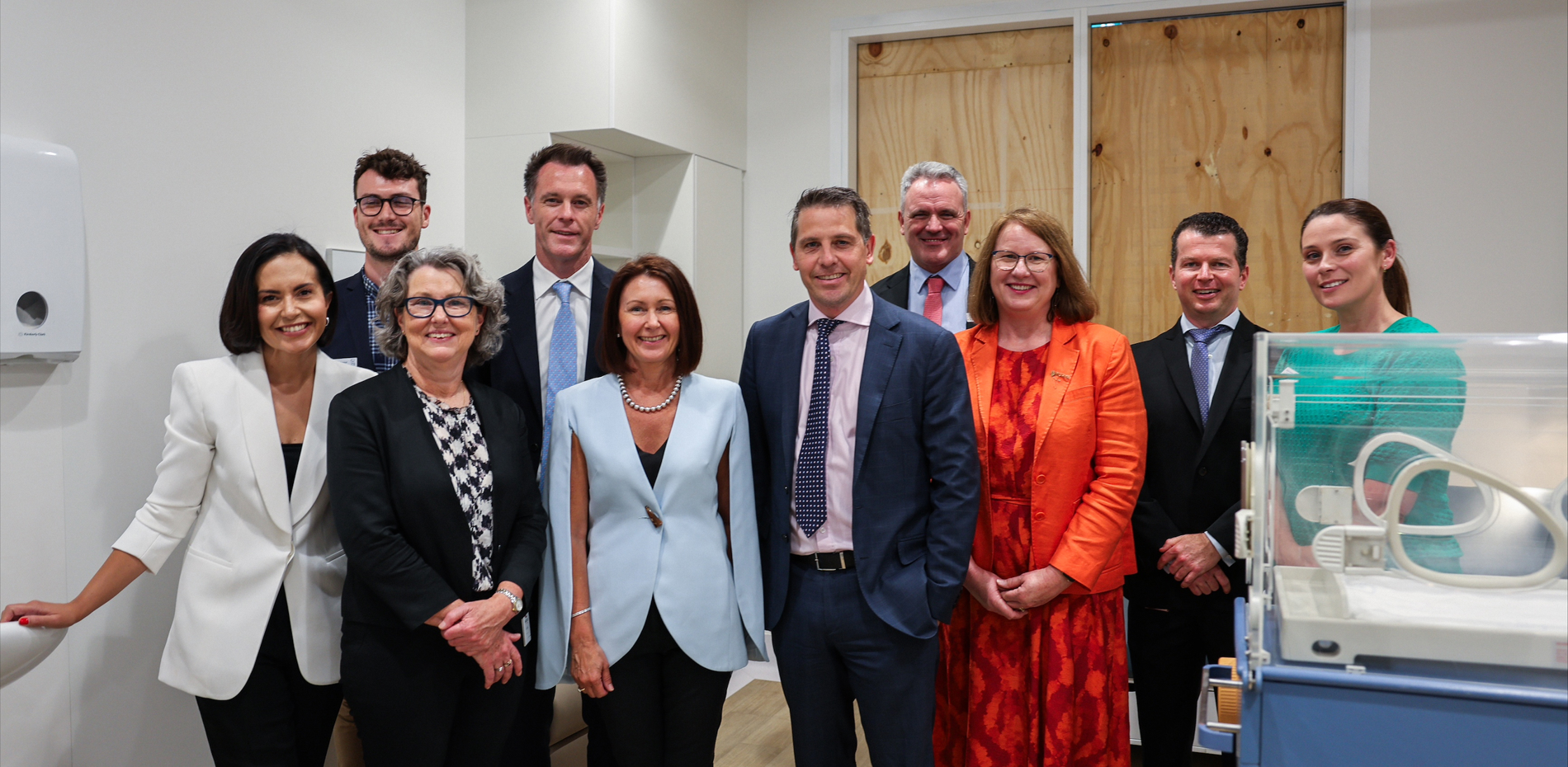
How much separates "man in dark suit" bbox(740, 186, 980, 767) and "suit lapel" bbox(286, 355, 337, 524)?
92 cm

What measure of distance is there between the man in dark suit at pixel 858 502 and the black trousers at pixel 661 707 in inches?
7.1

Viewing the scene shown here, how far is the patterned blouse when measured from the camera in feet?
6.47

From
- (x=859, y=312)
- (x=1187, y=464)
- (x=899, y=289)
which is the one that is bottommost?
(x=1187, y=464)

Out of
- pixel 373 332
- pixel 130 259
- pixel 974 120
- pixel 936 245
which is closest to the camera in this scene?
pixel 130 259

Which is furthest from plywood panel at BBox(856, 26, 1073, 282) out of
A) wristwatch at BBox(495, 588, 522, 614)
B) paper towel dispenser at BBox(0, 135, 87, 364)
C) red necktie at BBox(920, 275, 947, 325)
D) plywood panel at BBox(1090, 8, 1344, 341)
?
paper towel dispenser at BBox(0, 135, 87, 364)

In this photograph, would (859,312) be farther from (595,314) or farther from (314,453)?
(314,453)

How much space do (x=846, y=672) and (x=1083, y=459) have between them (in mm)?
688

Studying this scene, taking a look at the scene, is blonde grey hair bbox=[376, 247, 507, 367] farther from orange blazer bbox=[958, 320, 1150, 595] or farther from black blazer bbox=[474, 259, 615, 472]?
orange blazer bbox=[958, 320, 1150, 595]

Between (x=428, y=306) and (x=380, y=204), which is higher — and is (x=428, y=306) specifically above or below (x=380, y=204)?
below

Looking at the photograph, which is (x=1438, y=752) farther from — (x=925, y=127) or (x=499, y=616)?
(x=925, y=127)

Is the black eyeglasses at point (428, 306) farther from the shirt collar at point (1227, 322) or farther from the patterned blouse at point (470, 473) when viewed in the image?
the shirt collar at point (1227, 322)

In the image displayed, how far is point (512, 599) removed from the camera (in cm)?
197

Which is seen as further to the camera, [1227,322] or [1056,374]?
[1227,322]

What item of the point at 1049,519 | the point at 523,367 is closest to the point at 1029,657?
the point at 1049,519
